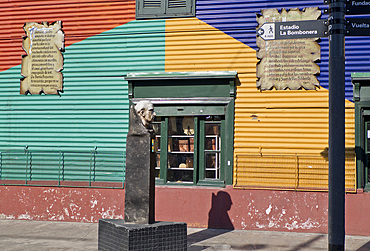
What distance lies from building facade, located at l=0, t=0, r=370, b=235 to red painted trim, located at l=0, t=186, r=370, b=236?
0.03m

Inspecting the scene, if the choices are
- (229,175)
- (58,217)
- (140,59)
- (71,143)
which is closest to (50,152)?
(71,143)

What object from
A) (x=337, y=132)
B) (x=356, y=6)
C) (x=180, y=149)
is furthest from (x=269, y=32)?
(x=180, y=149)

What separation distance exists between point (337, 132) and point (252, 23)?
233 inches

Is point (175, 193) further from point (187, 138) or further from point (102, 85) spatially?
point (102, 85)

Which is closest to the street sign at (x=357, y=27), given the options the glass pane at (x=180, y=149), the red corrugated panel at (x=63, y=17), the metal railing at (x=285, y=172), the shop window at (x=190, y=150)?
the metal railing at (x=285, y=172)

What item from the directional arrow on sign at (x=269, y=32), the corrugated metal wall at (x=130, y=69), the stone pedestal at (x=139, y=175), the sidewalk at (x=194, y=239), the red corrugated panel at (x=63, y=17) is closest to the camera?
the directional arrow on sign at (x=269, y=32)

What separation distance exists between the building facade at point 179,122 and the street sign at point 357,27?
433 cm

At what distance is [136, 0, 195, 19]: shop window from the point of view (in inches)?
468

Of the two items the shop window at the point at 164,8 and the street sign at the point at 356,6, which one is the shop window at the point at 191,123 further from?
the street sign at the point at 356,6

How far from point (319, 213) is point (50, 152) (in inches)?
286

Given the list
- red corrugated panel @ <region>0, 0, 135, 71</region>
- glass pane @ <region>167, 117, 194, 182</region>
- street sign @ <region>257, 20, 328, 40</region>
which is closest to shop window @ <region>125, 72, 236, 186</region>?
glass pane @ <region>167, 117, 194, 182</region>

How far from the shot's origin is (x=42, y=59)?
12.8m

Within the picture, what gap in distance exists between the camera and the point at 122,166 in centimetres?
1189

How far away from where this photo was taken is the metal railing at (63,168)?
39.3 feet
